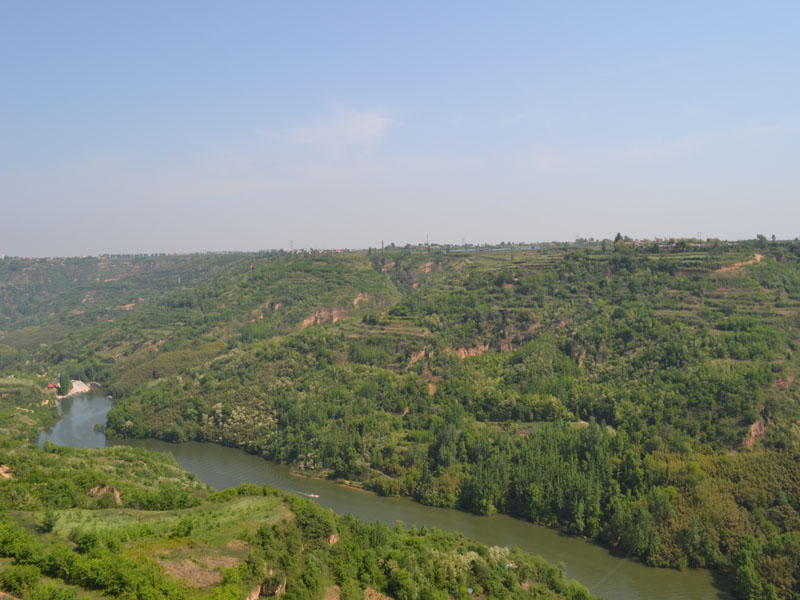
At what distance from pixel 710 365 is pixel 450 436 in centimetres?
2386

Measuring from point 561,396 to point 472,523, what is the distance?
56.3 ft

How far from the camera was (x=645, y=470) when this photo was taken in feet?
138

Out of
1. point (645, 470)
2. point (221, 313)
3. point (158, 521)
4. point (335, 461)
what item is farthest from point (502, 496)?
point (221, 313)

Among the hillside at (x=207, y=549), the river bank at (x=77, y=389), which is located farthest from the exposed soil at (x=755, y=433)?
the river bank at (x=77, y=389)

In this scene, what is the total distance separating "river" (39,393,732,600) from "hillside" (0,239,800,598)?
116cm

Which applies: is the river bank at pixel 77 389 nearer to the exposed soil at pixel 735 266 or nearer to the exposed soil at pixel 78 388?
the exposed soil at pixel 78 388

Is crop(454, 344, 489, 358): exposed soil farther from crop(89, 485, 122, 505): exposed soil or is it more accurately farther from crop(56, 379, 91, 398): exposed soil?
crop(56, 379, 91, 398): exposed soil

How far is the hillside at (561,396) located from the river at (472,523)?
1.16 metres

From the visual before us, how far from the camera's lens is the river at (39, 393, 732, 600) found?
1395 inches

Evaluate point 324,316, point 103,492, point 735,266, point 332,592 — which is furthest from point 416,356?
point 332,592

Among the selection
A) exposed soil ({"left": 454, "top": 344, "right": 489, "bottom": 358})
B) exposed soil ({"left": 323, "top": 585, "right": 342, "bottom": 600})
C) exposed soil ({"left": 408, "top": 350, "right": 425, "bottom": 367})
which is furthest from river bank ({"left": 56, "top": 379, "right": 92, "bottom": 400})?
exposed soil ({"left": 323, "top": 585, "right": 342, "bottom": 600})

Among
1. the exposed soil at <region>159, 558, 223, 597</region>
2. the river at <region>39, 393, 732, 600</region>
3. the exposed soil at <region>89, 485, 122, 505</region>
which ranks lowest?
the river at <region>39, 393, 732, 600</region>

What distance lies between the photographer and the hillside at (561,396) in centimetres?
3900

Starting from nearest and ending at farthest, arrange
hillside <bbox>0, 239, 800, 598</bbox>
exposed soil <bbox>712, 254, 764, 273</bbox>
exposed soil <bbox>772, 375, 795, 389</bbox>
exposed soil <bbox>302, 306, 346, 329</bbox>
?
hillside <bbox>0, 239, 800, 598</bbox> < exposed soil <bbox>772, 375, 795, 389</bbox> < exposed soil <bbox>712, 254, 764, 273</bbox> < exposed soil <bbox>302, 306, 346, 329</bbox>
